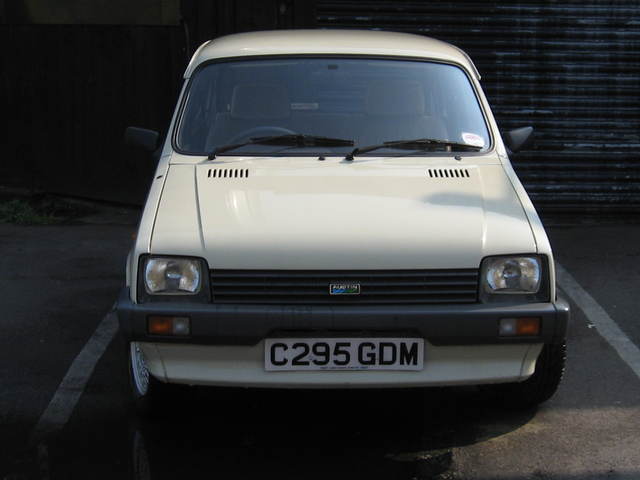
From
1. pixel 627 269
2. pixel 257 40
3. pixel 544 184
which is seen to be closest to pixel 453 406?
pixel 257 40

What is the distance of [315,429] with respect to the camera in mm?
4609

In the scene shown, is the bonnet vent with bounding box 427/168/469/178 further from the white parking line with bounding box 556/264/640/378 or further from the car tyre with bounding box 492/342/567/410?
the white parking line with bounding box 556/264/640/378

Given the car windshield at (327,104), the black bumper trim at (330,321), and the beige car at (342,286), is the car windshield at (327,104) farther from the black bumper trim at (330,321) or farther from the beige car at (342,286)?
the black bumper trim at (330,321)

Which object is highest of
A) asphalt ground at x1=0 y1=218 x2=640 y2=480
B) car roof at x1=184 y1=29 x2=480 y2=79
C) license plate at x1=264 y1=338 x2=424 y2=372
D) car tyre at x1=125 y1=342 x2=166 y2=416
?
car roof at x1=184 y1=29 x2=480 y2=79

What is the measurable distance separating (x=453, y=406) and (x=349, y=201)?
1.14 metres

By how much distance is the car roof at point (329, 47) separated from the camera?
5.55m

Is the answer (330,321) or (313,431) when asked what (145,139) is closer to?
(313,431)

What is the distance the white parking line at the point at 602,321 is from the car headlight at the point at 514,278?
4.83 feet

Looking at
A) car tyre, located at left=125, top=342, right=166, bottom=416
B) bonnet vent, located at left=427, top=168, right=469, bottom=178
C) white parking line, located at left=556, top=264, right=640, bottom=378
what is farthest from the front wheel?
white parking line, located at left=556, top=264, right=640, bottom=378

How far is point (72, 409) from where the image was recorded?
191 inches

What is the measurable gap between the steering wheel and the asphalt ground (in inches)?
48.3

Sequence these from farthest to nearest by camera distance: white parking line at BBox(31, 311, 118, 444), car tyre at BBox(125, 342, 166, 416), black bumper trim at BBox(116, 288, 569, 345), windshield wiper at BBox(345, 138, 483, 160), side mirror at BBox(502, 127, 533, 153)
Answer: side mirror at BBox(502, 127, 533, 153), windshield wiper at BBox(345, 138, 483, 160), white parking line at BBox(31, 311, 118, 444), car tyre at BBox(125, 342, 166, 416), black bumper trim at BBox(116, 288, 569, 345)

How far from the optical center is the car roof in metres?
5.55

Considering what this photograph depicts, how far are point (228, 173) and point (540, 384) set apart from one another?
168 cm
